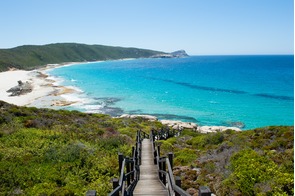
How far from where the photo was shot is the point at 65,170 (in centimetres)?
1096

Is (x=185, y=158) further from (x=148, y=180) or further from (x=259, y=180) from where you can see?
(x=259, y=180)

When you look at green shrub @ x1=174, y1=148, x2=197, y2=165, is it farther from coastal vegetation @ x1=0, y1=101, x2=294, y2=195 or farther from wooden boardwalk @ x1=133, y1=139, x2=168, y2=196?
wooden boardwalk @ x1=133, y1=139, x2=168, y2=196

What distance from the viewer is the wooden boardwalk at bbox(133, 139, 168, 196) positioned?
8195 millimetres

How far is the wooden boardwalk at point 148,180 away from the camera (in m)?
8.19

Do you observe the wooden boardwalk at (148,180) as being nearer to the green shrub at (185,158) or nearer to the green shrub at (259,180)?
the green shrub at (185,158)

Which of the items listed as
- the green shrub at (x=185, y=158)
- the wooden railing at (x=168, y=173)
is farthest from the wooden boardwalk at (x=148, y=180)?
the green shrub at (x=185, y=158)

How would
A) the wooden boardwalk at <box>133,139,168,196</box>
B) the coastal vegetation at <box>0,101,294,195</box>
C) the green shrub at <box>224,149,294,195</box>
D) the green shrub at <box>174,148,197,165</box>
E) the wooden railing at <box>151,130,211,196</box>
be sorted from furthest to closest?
the green shrub at <box>174,148,197,165</box> → the coastal vegetation at <box>0,101,294,195</box> → the wooden boardwalk at <box>133,139,168,196</box> → the green shrub at <box>224,149,294,195</box> → the wooden railing at <box>151,130,211,196</box>

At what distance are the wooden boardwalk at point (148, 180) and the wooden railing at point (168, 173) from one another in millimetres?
297

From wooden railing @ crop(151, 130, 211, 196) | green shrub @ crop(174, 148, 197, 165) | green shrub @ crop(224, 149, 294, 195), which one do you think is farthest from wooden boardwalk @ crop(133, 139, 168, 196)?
green shrub @ crop(224, 149, 294, 195)

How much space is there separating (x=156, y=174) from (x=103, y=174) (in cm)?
238

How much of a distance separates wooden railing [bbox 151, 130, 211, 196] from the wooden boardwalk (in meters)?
0.30

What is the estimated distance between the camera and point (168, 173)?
24.4 feet

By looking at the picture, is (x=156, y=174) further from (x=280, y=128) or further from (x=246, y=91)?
(x=246, y=91)

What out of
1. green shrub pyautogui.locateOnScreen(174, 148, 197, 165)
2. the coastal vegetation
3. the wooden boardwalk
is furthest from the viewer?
green shrub pyautogui.locateOnScreen(174, 148, 197, 165)
